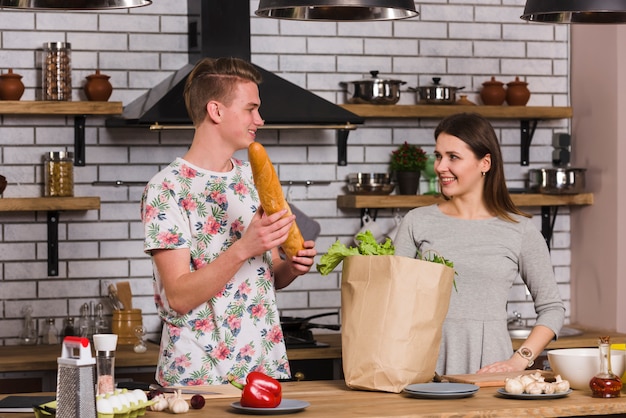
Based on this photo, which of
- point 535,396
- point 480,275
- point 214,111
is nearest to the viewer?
point 535,396

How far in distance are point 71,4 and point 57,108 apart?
6.23 ft

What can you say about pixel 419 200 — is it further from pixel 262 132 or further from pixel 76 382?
pixel 76 382

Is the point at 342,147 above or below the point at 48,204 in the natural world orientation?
above

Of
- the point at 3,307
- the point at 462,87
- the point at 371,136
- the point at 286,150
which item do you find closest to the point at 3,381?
the point at 3,307

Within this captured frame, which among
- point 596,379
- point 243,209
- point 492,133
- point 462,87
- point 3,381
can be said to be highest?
point 462,87

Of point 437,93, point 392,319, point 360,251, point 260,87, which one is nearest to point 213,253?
point 360,251

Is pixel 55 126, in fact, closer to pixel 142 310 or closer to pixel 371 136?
pixel 142 310

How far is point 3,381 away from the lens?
4750 millimetres

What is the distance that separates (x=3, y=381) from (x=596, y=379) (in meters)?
2.85

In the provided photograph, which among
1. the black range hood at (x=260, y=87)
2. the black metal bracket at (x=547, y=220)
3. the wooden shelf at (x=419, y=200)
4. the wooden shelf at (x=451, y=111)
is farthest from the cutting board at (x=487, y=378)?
the black metal bracket at (x=547, y=220)

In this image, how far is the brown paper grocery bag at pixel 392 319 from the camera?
290cm

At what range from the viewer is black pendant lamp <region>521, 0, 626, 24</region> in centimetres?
305

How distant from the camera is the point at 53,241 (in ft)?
17.2

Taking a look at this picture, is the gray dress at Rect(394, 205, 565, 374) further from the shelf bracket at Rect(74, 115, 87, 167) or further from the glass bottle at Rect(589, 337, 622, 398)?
the shelf bracket at Rect(74, 115, 87, 167)
